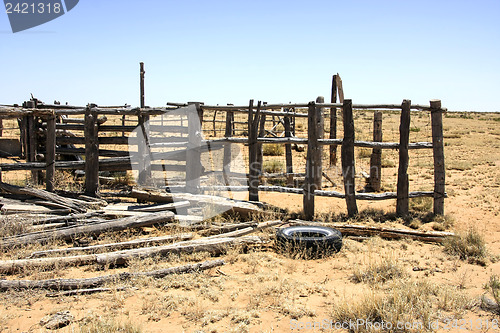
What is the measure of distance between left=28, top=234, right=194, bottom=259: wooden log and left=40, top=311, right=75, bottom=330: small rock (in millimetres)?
1667

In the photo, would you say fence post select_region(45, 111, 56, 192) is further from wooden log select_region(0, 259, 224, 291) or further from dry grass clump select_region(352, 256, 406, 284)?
dry grass clump select_region(352, 256, 406, 284)

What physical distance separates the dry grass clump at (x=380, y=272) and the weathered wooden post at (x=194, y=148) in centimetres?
460

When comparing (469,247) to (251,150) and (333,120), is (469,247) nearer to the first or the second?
(251,150)

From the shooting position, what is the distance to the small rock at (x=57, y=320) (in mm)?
3941

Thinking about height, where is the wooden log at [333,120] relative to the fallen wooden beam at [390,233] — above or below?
above

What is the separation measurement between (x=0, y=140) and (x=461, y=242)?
16.8 meters

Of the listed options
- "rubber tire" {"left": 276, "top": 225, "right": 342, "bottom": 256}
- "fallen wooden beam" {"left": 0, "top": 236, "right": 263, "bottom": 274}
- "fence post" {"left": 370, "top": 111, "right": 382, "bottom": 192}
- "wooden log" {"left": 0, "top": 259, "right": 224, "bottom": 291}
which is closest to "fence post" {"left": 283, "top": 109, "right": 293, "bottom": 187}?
"fence post" {"left": 370, "top": 111, "right": 382, "bottom": 192}

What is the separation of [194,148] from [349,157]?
3453 millimetres

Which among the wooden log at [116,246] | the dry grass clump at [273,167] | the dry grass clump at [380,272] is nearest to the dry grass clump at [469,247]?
the dry grass clump at [380,272]

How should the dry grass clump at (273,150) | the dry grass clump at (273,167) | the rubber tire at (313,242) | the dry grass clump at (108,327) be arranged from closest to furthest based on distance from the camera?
the dry grass clump at (108,327) < the rubber tire at (313,242) < the dry grass clump at (273,167) < the dry grass clump at (273,150)

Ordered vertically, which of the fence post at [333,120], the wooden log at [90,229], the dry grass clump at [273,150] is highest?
the fence post at [333,120]

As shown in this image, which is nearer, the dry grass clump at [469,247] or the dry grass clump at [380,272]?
the dry grass clump at [380,272]

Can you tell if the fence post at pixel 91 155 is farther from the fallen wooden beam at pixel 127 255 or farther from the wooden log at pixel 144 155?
the fallen wooden beam at pixel 127 255

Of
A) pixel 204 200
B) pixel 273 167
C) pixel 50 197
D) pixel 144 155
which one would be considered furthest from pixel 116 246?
pixel 273 167
